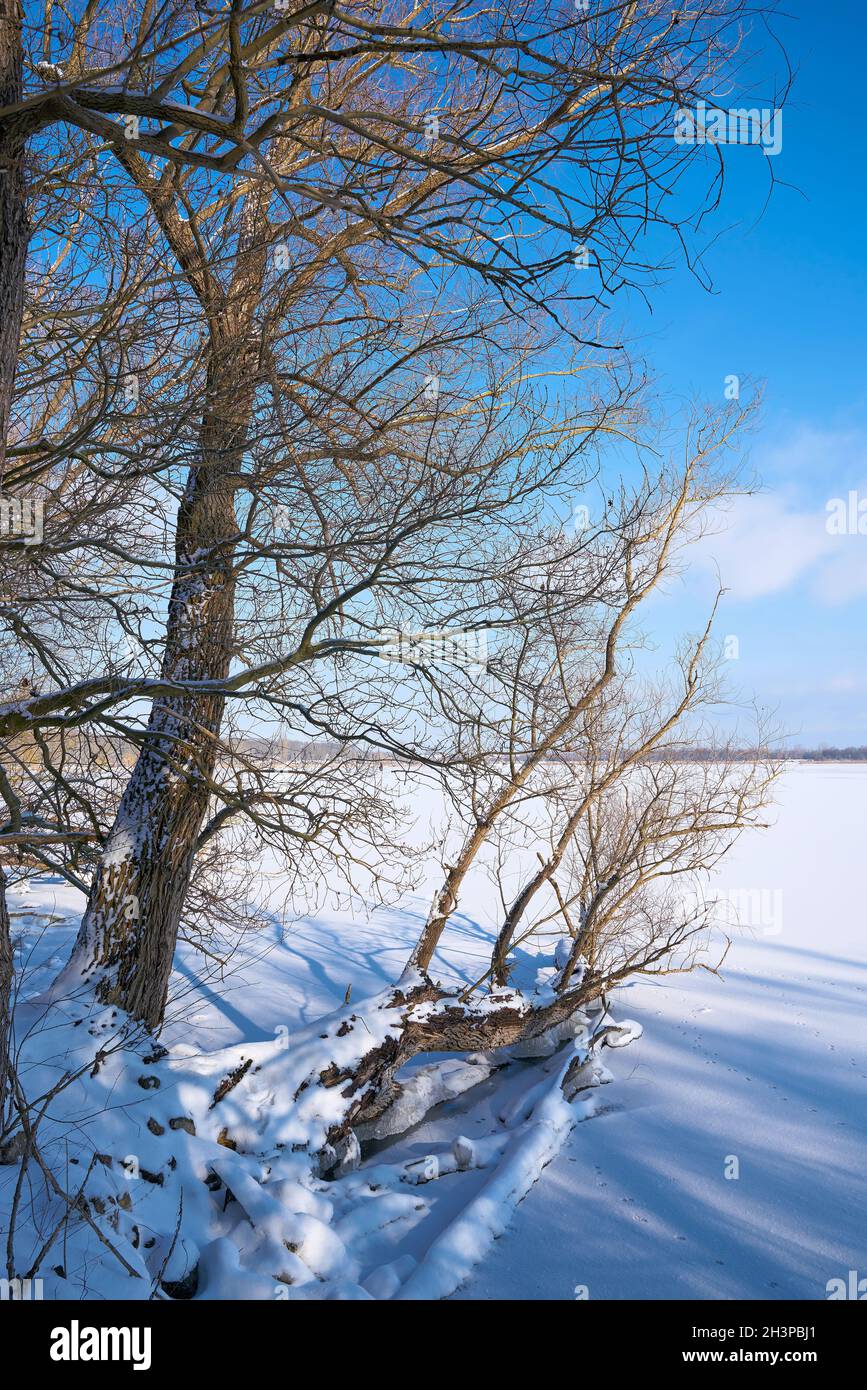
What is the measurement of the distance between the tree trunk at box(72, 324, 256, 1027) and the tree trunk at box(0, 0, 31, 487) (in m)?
2.33

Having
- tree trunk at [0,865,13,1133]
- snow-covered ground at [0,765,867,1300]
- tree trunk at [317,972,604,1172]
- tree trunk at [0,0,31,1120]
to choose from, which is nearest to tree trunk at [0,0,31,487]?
tree trunk at [0,0,31,1120]

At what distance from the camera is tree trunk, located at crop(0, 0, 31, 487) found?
3084 mm

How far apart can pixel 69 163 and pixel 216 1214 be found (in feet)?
18.7

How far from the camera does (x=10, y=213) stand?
10.4ft

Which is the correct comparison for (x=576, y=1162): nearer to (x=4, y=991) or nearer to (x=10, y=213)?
(x=4, y=991)

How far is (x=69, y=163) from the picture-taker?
4.06 m

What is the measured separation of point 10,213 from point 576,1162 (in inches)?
281

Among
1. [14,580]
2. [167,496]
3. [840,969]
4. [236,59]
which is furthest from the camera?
[840,969]

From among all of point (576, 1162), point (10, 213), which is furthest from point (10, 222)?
point (576, 1162)

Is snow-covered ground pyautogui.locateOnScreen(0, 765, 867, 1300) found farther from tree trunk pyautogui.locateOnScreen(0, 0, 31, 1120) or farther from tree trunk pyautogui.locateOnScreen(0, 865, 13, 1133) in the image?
tree trunk pyautogui.locateOnScreen(0, 0, 31, 1120)
